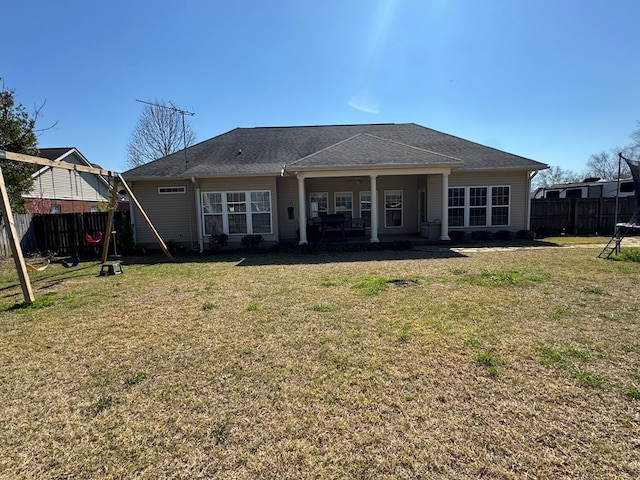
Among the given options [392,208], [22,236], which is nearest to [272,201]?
[392,208]

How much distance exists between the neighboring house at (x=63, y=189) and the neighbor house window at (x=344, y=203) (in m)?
14.1

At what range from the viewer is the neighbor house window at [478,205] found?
14.2 metres

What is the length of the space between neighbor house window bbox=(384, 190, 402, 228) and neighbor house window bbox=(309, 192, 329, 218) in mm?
2706

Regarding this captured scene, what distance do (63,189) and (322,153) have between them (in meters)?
22.1

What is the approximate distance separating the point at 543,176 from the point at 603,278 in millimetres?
63297

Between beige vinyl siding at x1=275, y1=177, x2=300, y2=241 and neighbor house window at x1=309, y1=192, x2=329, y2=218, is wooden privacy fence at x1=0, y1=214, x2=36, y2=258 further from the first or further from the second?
neighbor house window at x1=309, y1=192, x2=329, y2=218

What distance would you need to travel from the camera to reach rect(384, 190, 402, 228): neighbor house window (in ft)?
51.7

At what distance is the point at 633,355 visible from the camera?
354 centimetres

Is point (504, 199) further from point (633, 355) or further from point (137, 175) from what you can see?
point (137, 175)

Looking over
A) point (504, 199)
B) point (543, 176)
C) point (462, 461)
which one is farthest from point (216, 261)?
point (543, 176)

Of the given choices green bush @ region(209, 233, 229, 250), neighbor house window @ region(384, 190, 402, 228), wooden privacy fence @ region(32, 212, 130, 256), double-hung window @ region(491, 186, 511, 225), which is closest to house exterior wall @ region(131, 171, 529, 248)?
double-hung window @ region(491, 186, 511, 225)

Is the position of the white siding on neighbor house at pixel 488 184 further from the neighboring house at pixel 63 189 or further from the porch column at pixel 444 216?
the neighboring house at pixel 63 189

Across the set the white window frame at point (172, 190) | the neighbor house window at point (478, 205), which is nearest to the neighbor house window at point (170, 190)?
the white window frame at point (172, 190)

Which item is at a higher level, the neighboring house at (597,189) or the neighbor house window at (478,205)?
the neighboring house at (597,189)
